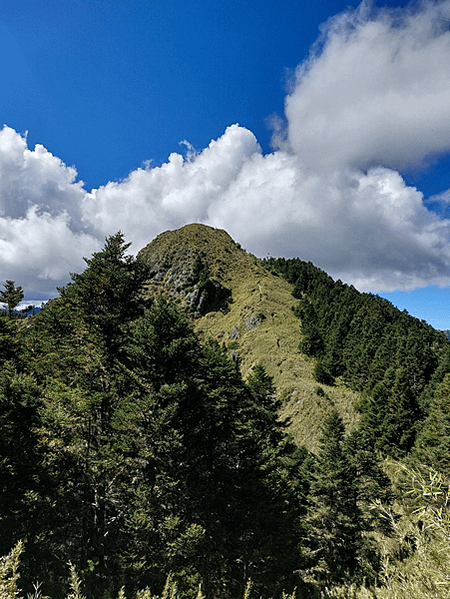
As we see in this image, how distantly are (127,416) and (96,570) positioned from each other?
21.5ft

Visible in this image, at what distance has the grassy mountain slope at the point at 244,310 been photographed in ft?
147

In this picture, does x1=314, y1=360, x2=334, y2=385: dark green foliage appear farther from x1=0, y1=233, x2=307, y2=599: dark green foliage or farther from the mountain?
x1=0, y1=233, x2=307, y2=599: dark green foliage

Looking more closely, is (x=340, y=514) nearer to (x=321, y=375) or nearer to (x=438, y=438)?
(x=438, y=438)

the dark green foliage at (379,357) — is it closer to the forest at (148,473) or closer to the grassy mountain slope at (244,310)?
the grassy mountain slope at (244,310)

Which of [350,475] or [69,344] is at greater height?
[69,344]

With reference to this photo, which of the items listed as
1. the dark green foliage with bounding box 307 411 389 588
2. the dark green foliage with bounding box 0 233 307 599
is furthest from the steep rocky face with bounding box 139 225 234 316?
the dark green foliage with bounding box 307 411 389 588

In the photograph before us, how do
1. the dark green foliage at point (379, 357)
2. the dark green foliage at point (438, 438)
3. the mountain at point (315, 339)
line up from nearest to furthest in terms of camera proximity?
1. the dark green foliage at point (438, 438)
2. the dark green foliage at point (379, 357)
3. the mountain at point (315, 339)

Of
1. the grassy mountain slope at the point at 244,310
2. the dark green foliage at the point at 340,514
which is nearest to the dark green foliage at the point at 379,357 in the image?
the grassy mountain slope at the point at 244,310

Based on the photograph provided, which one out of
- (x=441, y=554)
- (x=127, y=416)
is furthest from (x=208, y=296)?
(x=441, y=554)

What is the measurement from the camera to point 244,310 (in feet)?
236

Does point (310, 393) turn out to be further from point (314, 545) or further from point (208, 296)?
point (208, 296)

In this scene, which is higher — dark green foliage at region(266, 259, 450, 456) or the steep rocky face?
the steep rocky face

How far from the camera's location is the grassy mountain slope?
44.7m

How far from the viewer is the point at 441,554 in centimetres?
325
